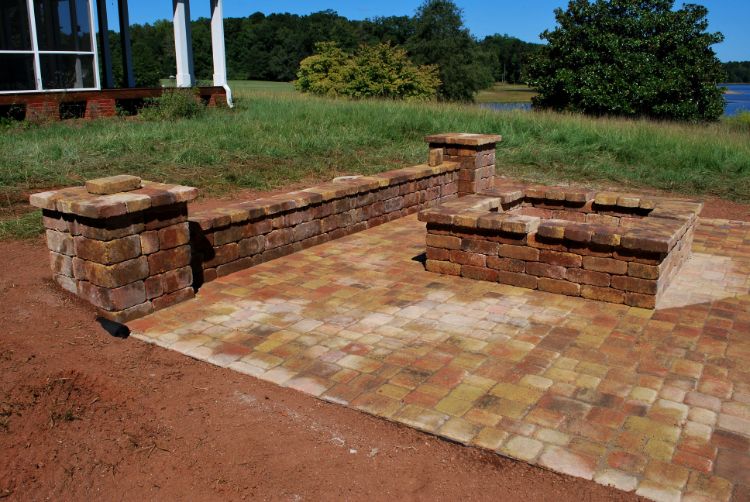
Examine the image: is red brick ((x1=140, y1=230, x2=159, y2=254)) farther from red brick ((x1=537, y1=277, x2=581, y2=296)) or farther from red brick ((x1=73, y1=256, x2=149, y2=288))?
red brick ((x1=537, y1=277, x2=581, y2=296))

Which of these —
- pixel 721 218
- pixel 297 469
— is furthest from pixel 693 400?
pixel 721 218

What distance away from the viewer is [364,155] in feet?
38.8

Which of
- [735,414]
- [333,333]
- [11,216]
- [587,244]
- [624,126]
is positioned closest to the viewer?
[735,414]

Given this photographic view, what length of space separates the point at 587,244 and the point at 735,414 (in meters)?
1.96

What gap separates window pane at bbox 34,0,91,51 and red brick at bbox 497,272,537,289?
13.3 meters

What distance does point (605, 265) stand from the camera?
5.09 metres

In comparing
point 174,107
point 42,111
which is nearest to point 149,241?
point 174,107

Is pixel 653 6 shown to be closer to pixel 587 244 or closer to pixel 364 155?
pixel 364 155

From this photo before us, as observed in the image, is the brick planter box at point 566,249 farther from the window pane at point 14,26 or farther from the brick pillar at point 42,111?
the window pane at point 14,26

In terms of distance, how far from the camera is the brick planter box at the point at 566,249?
4.97 metres

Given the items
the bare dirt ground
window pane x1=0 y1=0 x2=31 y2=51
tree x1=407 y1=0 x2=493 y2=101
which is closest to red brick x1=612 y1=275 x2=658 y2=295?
the bare dirt ground

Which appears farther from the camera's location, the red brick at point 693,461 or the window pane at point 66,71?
the window pane at point 66,71

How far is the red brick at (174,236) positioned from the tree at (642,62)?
22896 mm

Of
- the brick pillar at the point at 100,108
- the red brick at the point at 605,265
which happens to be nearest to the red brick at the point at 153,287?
the red brick at the point at 605,265
